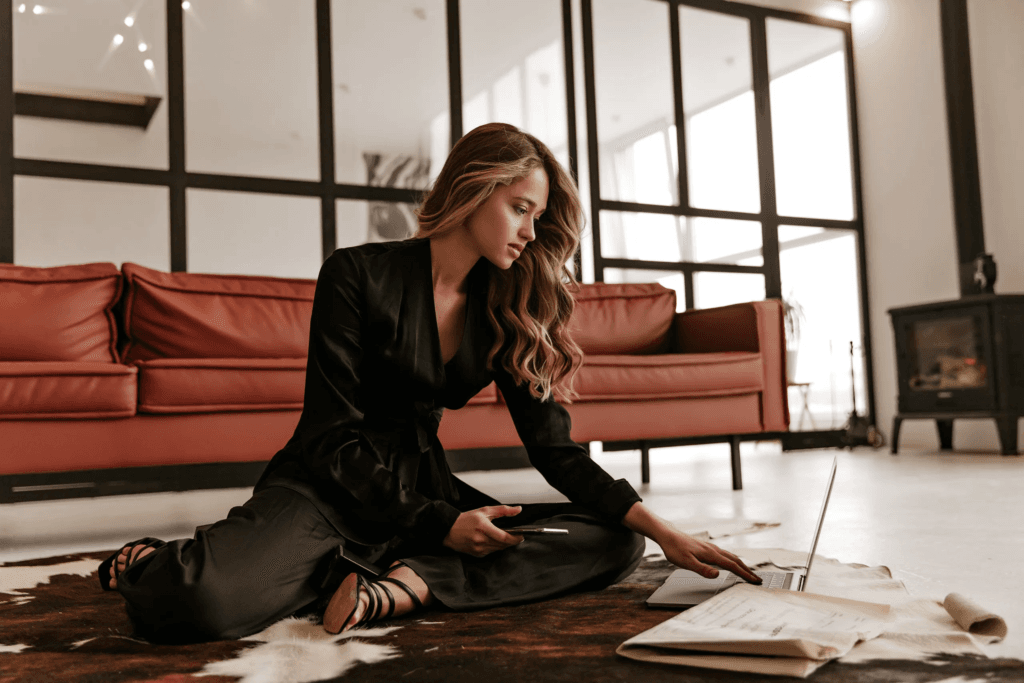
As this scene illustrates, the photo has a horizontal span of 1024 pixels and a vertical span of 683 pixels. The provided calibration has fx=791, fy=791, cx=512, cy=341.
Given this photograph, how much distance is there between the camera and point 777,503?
8.70 ft

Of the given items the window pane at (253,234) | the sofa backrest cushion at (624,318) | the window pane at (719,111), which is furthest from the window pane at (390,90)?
the window pane at (719,111)

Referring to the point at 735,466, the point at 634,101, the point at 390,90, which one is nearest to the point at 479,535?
the point at 735,466

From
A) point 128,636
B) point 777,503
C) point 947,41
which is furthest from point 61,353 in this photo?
point 947,41

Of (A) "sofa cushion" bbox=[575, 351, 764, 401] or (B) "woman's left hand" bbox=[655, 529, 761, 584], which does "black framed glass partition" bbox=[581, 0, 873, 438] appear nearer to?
(A) "sofa cushion" bbox=[575, 351, 764, 401]

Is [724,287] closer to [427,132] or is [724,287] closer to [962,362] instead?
[962,362]

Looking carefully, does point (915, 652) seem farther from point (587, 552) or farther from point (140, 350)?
point (140, 350)

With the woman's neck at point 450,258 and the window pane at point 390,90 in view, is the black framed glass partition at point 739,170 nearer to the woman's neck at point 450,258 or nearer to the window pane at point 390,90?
the window pane at point 390,90

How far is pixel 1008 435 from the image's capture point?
13.6 feet

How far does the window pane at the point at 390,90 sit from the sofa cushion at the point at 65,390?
90.4 inches

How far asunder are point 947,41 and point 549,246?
183 inches

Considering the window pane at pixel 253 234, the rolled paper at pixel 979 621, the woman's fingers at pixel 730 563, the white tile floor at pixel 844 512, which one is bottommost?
the white tile floor at pixel 844 512

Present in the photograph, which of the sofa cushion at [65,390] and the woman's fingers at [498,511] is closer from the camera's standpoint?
the woman's fingers at [498,511]

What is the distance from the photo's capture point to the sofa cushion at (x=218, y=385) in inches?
90.8

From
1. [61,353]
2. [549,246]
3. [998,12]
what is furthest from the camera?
[998,12]
